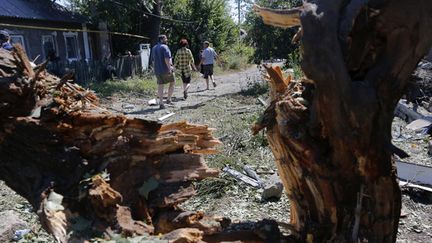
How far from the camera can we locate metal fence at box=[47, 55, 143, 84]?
15.4 metres

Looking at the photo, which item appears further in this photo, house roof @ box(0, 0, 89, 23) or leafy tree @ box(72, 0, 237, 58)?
leafy tree @ box(72, 0, 237, 58)

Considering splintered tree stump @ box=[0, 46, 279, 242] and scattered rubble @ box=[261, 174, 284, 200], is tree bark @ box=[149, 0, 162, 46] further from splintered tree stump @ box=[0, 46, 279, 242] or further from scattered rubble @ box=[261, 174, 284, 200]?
splintered tree stump @ box=[0, 46, 279, 242]

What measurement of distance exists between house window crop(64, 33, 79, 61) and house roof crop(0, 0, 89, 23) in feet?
3.02

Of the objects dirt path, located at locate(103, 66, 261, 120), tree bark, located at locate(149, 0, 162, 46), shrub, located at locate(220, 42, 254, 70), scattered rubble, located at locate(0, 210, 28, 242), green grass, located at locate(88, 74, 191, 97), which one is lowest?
scattered rubble, located at locate(0, 210, 28, 242)

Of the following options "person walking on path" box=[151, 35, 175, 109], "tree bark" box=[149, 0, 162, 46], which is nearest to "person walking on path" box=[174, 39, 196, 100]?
"person walking on path" box=[151, 35, 175, 109]

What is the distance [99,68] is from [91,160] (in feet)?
53.3

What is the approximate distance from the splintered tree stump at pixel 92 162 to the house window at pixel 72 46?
62.7ft

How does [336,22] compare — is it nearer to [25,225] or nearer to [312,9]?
[312,9]

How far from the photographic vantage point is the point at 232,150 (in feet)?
21.7

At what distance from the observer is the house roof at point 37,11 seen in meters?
17.1

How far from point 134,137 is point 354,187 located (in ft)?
4.86

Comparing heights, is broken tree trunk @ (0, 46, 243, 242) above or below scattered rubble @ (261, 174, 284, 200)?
above

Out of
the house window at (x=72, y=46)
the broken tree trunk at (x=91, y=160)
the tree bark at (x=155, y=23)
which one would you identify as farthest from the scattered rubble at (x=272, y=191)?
the tree bark at (x=155, y=23)

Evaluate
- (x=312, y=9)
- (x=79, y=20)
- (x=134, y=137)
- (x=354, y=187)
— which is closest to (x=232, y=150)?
(x=134, y=137)
